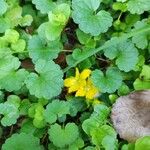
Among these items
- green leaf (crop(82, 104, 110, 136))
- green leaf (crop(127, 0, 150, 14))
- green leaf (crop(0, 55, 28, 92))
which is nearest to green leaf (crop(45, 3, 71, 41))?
green leaf (crop(0, 55, 28, 92))

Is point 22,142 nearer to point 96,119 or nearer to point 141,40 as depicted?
point 96,119

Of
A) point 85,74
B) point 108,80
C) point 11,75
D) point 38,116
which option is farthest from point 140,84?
point 11,75

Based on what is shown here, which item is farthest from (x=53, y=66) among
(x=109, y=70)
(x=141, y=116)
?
(x=141, y=116)

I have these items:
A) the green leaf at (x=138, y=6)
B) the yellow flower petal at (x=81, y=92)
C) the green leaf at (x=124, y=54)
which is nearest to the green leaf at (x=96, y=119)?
the yellow flower petal at (x=81, y=92)

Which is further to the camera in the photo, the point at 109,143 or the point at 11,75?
the point at 11,75

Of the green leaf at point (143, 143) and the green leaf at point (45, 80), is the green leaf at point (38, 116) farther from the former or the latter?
the green leaf at point (143, 143)

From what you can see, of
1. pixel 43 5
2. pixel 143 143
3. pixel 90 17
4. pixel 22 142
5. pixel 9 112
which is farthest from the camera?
pixel 43 5

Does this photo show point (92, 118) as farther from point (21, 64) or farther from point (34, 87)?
point (21, 64)
